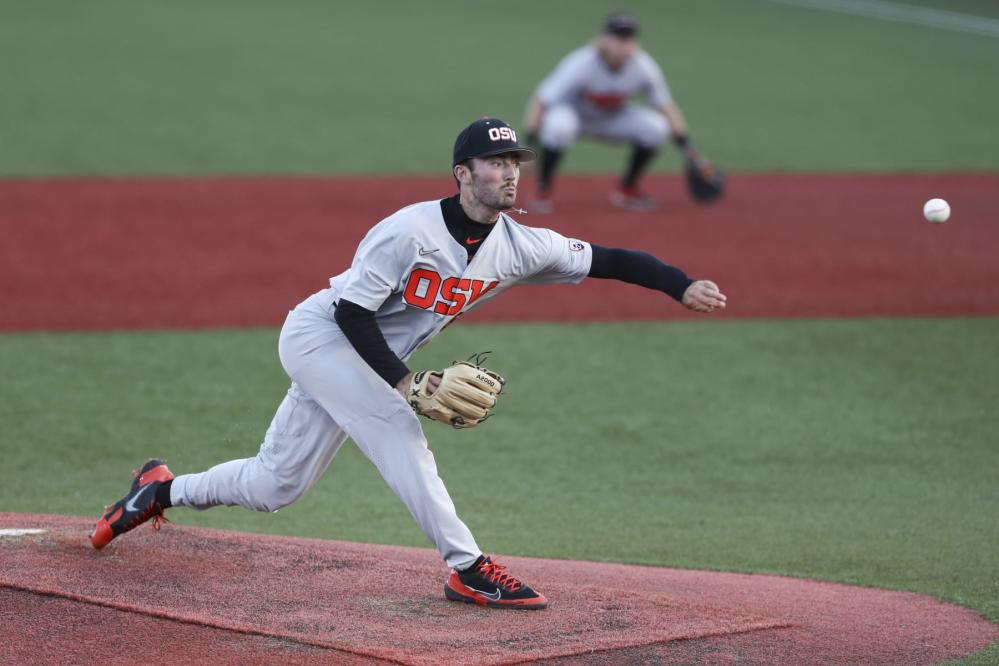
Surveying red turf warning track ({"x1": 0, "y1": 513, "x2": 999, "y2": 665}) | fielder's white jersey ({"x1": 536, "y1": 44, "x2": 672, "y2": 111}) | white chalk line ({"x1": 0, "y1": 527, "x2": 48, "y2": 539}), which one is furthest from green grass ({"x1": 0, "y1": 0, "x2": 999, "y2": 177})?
red turf warning track ({"x1": 0, "y1": 513, "x2": 999, "y2": 665})

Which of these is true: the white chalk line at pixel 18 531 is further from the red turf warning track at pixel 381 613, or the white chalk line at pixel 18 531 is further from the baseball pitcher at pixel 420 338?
the baseball pitcher at pixel 420 338

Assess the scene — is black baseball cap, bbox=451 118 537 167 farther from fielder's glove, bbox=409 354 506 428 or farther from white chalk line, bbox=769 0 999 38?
white chalk line, bbox=769 0 999 38

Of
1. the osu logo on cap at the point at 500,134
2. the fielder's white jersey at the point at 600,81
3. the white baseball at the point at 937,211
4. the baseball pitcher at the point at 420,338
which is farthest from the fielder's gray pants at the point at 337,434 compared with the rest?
the fielder's white jersey at the point at 600,81

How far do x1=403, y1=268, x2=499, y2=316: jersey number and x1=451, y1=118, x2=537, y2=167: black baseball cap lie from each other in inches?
16.0

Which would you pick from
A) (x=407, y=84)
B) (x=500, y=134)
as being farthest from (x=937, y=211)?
(x=407, y=84)

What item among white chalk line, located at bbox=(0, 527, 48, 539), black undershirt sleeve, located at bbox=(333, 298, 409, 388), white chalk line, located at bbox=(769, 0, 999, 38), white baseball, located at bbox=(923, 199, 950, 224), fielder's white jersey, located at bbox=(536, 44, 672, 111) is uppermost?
white chalk line, located at bbox=(769, 0, 999, 38)

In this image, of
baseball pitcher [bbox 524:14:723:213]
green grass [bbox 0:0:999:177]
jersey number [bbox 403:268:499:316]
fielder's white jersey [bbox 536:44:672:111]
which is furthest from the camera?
green grass [bbox 0:0:999:177]

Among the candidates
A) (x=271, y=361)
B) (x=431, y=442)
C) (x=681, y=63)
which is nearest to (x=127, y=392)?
(x=271, y=361)

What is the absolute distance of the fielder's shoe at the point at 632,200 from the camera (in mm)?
13000

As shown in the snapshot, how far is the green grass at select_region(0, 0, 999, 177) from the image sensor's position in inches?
598

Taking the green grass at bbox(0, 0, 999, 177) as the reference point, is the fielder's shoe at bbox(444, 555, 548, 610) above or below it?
below

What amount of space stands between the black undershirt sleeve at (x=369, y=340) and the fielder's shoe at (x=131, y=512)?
1.18 meters

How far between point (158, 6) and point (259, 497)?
1959 cm

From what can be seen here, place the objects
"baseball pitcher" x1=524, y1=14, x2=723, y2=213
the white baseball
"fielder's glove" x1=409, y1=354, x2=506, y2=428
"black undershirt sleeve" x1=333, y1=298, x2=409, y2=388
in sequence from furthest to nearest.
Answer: "baseball pitcher" x1=524, y1=14, x2=723, y2=213
the white baseball
"black undershirt sleeve" x1=333, y1=298, x2=409, y2=388
"fielder's glove" x1=409, y1=354, x2=506, y2=428
